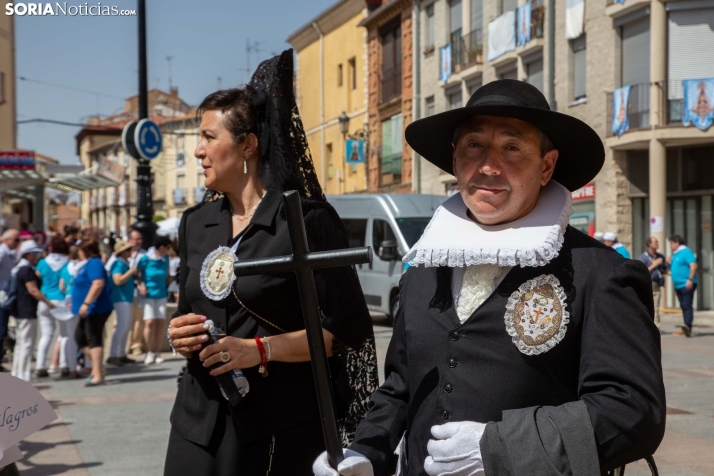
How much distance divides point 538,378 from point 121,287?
10.2 meters

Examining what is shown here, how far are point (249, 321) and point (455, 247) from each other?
0.92m

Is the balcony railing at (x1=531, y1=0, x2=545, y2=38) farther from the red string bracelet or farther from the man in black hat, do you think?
the man in black hat

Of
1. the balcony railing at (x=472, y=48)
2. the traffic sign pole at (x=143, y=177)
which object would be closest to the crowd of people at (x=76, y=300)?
the traffic sign pole at (x=143, y=177)

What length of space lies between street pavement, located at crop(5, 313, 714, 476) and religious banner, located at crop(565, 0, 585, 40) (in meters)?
12.3

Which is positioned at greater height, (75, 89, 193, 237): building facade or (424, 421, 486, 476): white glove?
(75, 89, 193, 237): building facade

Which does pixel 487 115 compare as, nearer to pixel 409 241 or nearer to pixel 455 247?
pixel 455 247

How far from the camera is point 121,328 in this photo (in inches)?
472

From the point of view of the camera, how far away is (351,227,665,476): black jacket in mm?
2031

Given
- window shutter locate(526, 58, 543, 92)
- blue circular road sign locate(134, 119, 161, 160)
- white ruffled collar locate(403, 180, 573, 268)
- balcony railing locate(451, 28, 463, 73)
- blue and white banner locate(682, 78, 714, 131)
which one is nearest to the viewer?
white ruffled collar locate(403, 180, 573, 268)

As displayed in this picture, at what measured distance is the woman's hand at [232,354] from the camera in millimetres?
2865

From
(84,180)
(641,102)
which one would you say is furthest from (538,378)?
(84,180)

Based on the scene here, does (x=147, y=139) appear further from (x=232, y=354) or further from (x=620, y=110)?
(x=620, y=110)

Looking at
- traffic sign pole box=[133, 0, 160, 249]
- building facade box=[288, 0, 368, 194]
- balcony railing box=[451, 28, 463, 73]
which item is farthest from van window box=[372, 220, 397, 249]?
building facade box=[288, 0, 368, 194]

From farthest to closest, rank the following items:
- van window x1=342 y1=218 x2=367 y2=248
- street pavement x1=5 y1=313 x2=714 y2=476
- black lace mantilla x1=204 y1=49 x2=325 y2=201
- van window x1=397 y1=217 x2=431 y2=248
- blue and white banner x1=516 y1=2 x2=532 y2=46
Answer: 1. blue and white banner x1=516 y1=2 x2=532 y2=46
2. van window x1=342 y1=218 x2=367 y2=248
3. van window x1=397 y1=217 x2=431 y2=248
4. street pavement x1=5 y1=313 x2=714 y2=476
5. black lace mantilla x1=204 y1=49 x2=325 y2=201
